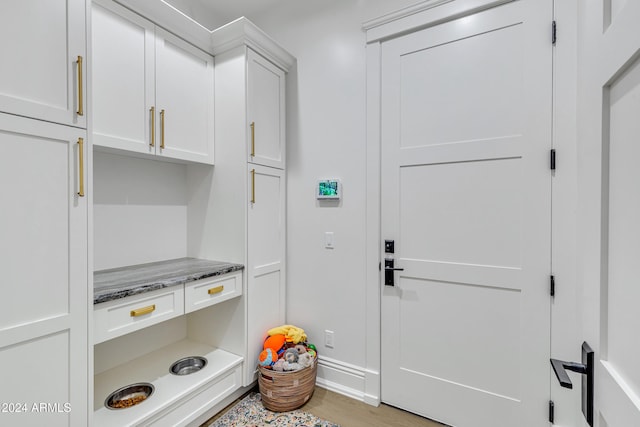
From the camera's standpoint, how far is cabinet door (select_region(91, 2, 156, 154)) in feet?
5.04

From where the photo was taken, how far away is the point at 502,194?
5.39ft

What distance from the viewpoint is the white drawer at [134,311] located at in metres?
1.36

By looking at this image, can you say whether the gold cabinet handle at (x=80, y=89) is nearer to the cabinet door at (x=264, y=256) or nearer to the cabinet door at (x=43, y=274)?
the cabinet door at (x=43, y=274)

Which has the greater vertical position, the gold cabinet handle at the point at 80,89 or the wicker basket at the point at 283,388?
the gold cabinet handle at the point at 80,89

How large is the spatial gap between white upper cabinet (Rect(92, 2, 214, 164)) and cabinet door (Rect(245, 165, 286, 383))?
17.1 inches

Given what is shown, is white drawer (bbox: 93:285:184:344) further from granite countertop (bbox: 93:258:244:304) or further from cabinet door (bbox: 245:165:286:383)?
cabinet door (bbox: 245:165:286:383)

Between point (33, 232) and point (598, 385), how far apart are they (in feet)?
5.63

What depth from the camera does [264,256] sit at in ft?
7.13

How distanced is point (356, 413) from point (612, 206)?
1.89 m

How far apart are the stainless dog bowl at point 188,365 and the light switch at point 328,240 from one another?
44.0 inches

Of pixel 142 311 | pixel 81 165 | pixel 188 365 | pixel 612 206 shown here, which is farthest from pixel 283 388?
pixel 612 206

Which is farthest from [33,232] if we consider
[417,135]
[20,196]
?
[417,135]

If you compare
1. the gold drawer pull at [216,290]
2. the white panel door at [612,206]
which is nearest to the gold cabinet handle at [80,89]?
the gold drawer pull at [216,290]

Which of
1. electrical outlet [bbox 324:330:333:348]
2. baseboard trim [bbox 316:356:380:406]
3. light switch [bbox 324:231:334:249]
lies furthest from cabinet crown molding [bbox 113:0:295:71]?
baseboard trim [bbox 316:356:380:406]
